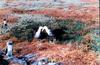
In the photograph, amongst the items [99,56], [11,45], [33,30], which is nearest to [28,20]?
[33,30]

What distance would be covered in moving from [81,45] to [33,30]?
5.42 feet

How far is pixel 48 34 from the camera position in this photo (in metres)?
10.1

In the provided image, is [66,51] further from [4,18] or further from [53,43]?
[4,18]

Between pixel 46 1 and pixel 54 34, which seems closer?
pixel 54 34

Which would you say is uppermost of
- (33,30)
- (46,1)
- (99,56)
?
(46,1)

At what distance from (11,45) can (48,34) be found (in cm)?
123

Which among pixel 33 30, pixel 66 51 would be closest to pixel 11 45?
pixel 33 30

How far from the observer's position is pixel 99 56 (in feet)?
30.3

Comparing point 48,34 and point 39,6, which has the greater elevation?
point 39,6

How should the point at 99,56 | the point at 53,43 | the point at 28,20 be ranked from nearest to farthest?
the point at 99,56, the point at 53,43, the point at 28,20

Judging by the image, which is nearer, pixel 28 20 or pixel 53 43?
pixel 53 43

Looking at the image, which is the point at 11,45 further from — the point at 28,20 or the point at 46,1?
the point at 46,1

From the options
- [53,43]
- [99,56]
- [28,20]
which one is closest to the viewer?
[99,56]

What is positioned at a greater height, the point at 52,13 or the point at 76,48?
the point at 52,13
